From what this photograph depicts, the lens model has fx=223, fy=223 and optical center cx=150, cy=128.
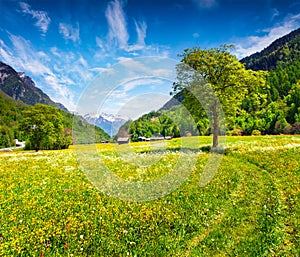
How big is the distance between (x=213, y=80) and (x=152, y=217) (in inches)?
771

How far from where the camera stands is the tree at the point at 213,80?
25.4m

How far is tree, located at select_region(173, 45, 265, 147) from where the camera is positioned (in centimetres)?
2541

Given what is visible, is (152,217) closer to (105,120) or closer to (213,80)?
(105,120)

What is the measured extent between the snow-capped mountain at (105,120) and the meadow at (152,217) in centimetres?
367

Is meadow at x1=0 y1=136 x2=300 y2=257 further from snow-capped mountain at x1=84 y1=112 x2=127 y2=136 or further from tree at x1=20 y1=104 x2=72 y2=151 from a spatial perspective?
tree at x1=20 y1=104 x2=72 y2=151

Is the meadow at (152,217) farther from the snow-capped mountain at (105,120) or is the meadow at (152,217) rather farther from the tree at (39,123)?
the tree at (39,123)

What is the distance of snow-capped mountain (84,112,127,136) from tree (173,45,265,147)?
11.1 meters

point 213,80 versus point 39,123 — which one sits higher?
point 213,80

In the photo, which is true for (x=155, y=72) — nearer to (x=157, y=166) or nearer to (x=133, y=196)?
(x=157, y=166)

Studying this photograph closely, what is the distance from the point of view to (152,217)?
1063cm

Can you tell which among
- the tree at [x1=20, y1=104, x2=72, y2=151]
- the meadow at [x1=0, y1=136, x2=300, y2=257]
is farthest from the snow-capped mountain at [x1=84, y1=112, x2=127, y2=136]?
the tree at [x1=20, y1=104, x2=72, y2=151]

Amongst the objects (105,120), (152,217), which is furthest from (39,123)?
(152,217)

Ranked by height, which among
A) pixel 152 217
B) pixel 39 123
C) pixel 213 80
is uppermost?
pixel 213 80

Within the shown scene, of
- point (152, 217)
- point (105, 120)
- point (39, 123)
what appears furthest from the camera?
point (39, 123)
